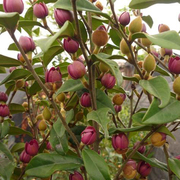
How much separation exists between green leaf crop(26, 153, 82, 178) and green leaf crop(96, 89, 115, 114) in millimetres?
120

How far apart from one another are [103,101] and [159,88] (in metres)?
0.13

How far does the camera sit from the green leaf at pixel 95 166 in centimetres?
43

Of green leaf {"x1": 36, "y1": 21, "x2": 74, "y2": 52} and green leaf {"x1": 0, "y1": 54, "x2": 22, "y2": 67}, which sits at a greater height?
green leaf {"x1": 36, "y1": 21, "x2": 74, "y2": 52}

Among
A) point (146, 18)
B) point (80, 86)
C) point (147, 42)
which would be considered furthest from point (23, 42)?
point (146, 18)

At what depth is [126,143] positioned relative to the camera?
475 millimetres

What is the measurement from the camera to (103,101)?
50 cm

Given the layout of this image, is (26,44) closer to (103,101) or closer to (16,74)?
(16,74)

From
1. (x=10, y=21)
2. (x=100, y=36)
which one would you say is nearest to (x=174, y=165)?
(x=100, y=36)

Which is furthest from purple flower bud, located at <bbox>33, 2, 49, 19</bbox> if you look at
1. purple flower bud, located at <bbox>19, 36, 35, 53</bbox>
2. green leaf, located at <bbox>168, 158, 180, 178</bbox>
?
green leaf, located at <bbox>168, 158, 180, 178</bbox>

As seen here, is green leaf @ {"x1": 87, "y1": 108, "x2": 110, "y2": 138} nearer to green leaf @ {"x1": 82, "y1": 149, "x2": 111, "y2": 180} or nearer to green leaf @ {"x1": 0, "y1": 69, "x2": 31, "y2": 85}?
green leaf @ {"x1": 82, "y1": 149, "x2": 111, "y2": 180}

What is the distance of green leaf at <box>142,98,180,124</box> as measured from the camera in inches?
14.7

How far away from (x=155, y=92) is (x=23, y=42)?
0.26 meters

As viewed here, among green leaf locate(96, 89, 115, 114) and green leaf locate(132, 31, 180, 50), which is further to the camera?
green leaf locate(96, 89, 115, 114)

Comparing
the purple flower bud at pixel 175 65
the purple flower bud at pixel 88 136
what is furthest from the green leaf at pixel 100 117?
the purple flower bud at pixel 175 65
